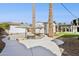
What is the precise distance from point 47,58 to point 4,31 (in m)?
0.62

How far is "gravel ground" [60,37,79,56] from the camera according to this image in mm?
28266

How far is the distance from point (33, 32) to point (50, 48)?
0.29m

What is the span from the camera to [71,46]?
1113 inches

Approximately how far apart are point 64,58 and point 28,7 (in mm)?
762

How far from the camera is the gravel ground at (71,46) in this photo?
28266mm

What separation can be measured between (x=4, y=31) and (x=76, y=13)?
90cm

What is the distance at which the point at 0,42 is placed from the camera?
28281mm

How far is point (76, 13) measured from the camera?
2827cm

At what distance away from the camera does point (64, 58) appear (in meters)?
28.3

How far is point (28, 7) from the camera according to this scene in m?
28.3

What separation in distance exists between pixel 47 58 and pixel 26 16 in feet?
1.88

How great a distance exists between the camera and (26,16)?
28266 millimetres

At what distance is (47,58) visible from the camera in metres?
28.3

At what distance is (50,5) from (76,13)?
1.09 feet
